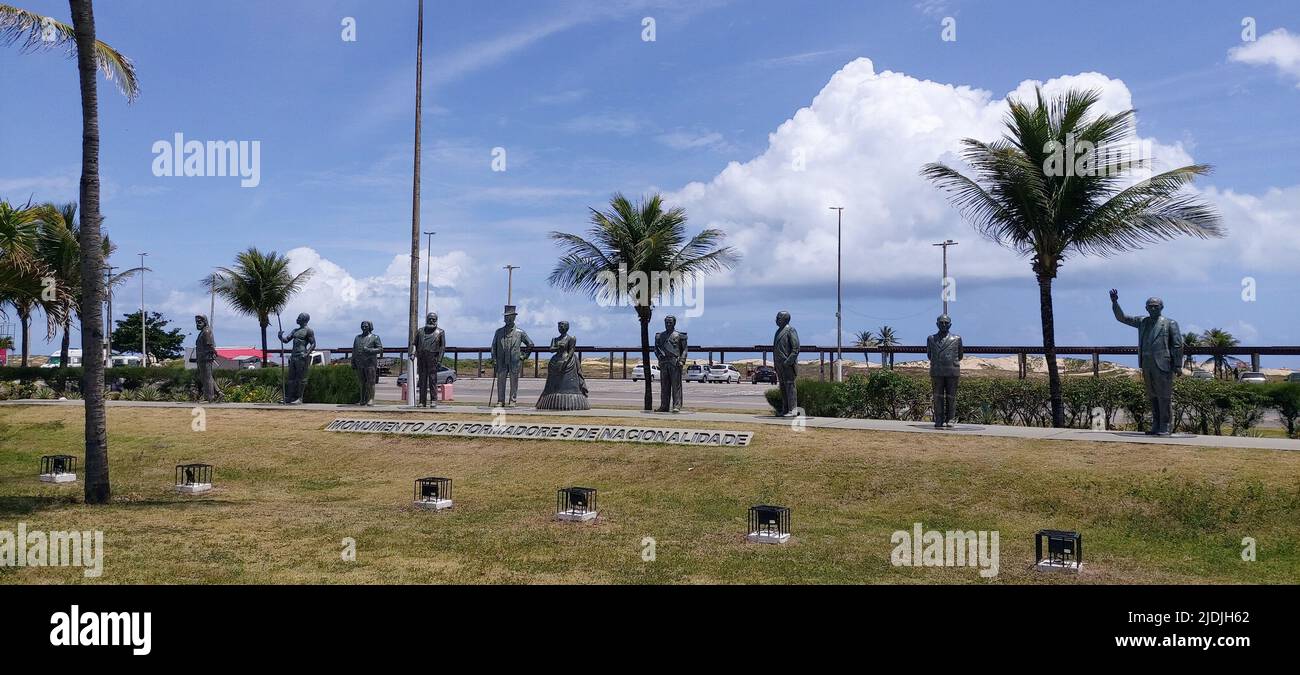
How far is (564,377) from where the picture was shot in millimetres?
21516

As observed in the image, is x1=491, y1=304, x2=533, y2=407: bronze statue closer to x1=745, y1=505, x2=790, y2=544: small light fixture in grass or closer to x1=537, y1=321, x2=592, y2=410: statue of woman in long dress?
x1=537, y1=321, x2=592, y2=410: statue of woman in long dress

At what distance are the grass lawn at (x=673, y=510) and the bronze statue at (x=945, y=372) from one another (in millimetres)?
1275

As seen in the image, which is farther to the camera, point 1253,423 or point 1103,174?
point 1103,174

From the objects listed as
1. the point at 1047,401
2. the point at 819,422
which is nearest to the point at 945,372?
the point at 819,422

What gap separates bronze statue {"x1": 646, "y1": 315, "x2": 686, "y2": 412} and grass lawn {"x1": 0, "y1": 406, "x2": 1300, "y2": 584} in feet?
14.8

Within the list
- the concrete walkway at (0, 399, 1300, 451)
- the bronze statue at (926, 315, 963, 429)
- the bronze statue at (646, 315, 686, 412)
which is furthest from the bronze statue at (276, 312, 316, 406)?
the bronze statue at (926, 315, 963, 429)

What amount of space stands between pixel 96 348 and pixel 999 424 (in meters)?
15.0

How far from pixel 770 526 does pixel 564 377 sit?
11.1 m

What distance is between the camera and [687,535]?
1113 centimetres

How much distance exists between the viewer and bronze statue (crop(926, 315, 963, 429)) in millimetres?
16703

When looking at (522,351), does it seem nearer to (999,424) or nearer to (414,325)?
(414,325)

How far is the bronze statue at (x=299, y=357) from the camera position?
2423cm
